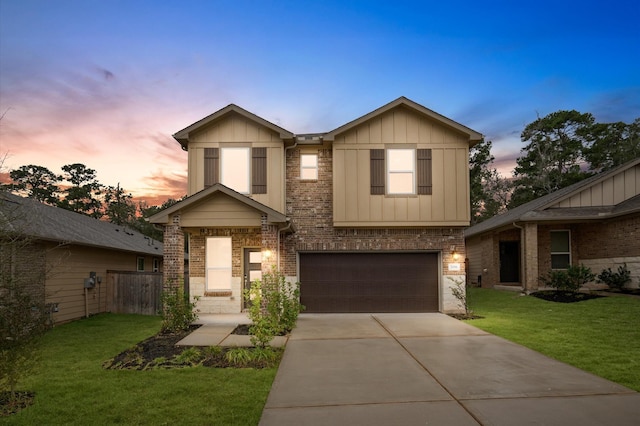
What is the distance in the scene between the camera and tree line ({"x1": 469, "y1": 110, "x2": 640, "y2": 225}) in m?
33.7

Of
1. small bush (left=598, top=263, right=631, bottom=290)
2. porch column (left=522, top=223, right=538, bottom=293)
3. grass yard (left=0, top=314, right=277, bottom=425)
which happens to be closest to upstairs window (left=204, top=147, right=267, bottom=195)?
grass yard (left=0, top=314, right=277, bottom=425)

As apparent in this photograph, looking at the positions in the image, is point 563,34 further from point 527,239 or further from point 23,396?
point 23,396

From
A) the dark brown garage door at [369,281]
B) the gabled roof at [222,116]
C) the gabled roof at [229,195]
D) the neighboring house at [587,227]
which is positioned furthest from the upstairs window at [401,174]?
the neighboring house at [587,227]

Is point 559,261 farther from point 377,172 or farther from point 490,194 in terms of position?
point 490,194

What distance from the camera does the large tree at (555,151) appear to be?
3400 cm

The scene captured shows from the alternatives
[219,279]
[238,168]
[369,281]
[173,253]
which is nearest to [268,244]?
[173,253]

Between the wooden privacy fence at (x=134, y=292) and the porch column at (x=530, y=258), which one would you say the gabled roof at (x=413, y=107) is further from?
the wooden privacy fence at (x=134, y=292)

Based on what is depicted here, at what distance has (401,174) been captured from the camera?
1356 centimetres

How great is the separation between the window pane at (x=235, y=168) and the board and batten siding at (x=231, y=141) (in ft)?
0.76

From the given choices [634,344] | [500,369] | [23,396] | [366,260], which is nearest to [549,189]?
[366,260]

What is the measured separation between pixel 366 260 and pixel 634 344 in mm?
7533

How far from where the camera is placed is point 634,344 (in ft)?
27.5

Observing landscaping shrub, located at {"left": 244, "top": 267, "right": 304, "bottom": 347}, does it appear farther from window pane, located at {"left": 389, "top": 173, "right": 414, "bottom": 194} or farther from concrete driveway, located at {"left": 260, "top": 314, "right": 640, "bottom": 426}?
window pane, located at {"left": 389, "top": 173, "right": 414, "bottom": 194}

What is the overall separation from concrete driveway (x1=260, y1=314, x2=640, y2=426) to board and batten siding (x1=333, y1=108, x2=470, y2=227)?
484cm
